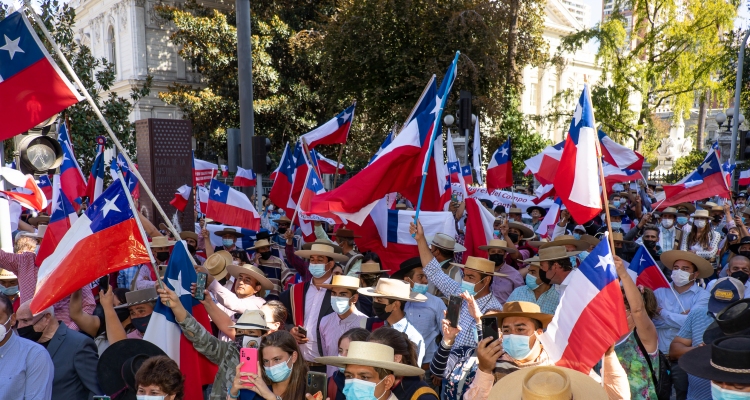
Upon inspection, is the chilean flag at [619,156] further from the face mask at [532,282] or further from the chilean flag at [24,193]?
the chilean flag at [24,193]

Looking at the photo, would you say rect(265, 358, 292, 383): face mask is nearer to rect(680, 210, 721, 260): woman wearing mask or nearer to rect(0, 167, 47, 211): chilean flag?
rect(0, 167, 47, 211): chilean flag

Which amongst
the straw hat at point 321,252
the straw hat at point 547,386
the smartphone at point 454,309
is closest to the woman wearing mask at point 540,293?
the straw hat at point 321,252

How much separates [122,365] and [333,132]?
7.07 metres

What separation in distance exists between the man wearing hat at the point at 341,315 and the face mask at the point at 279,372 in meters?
1.31

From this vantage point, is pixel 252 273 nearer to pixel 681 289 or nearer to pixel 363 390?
pixel 363 390

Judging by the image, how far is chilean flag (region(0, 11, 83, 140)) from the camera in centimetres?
582

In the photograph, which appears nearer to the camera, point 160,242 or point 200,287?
point 200,287

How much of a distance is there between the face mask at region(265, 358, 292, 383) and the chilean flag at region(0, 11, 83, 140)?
299 cm

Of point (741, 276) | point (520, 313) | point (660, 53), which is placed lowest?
point (741, 276)

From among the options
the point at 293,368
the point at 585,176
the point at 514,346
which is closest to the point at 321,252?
the point at 293,368

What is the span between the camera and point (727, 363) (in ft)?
10.8

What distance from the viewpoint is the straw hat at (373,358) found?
3896 mm

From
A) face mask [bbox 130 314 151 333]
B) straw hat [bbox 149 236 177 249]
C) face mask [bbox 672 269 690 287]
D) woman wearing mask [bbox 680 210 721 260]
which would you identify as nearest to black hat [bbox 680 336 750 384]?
face mask [bbox 672 269 690 287]

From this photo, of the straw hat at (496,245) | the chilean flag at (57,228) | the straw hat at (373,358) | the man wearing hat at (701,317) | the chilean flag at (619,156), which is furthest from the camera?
the chilean flag at (619,156)
